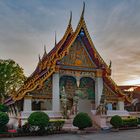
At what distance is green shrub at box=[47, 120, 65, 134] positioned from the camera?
40.4 ft

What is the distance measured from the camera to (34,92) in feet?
45.6

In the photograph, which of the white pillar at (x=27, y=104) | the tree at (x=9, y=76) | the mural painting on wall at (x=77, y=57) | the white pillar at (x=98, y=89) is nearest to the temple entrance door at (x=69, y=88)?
the mural painting on wall at (x=77, y=57)

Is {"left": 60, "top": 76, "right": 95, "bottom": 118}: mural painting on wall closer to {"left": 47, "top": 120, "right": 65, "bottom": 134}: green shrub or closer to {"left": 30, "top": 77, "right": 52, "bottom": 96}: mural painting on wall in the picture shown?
{"left": 30, "top": 77, "right": 52, "bottom": 96}: mural painting on wall

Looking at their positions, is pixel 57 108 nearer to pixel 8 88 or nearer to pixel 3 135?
pixel 3 135

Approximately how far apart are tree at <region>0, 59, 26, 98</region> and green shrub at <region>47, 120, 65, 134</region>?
14702 mm

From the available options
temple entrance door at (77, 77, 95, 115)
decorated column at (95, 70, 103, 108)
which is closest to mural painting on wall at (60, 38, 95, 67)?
decorated column at (95, 70, 103, 108)

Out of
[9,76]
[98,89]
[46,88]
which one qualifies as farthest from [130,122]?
[9,76]

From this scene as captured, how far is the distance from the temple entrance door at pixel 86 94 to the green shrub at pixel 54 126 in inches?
133

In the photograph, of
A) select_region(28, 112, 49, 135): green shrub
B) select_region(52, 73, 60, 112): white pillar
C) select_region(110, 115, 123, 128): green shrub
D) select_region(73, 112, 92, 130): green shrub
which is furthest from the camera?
select_region(52, 73, 60, 112): white pillar

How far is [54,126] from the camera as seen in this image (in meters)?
12.6

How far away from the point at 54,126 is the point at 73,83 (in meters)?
3.85

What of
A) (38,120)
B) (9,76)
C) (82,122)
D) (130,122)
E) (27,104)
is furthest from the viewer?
(9,76)

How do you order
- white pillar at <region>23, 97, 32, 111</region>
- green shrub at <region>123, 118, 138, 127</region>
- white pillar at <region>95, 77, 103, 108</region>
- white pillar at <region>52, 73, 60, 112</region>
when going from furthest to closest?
1. white pillar at <region>95, 77, 103, 108</region>
2. green shrub at <region>123, 118, 138, 127</region>
3. white pillar at <region>52, 73, 60, 112</region>
4. white pillar at <region>23, 97, 32, 111</region>

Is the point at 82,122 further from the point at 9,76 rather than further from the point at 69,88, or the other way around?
the point at 9,76
